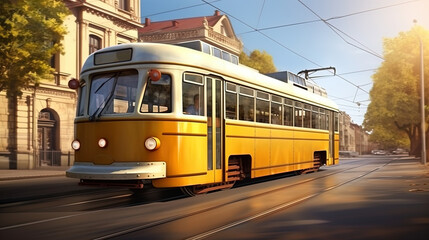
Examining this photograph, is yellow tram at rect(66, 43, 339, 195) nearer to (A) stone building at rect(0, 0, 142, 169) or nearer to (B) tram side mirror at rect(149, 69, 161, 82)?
(B) tram side mirror at rect(149, 69, 161, 82)

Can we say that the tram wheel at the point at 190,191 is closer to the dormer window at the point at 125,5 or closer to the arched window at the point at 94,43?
the arched window at the point at 94,43

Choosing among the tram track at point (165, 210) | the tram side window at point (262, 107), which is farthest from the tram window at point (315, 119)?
the tram track at point (165, 210)

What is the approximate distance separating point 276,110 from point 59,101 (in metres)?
19.1

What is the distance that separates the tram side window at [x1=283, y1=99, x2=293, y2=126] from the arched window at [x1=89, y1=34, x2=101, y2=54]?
20115 mm

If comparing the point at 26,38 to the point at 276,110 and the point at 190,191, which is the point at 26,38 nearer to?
the point at 276,110

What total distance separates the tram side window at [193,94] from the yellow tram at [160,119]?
0.07 ft

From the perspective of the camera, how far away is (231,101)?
36.3 feet

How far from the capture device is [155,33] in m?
48.4

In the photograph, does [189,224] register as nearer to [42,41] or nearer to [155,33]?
[42,41]

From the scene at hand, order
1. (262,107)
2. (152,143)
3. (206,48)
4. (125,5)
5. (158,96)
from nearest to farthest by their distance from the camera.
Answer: (152,143), (158,96), (206,48), (262,107), (125,5)

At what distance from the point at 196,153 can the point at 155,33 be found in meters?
40.3

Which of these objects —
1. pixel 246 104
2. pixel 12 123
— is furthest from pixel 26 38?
pixel 246 104

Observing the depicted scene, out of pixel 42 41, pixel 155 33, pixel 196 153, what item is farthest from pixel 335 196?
pixel 155 33

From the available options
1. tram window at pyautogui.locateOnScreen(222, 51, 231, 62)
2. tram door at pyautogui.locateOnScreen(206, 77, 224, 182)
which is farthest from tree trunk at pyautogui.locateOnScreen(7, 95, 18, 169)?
tram door at pyautogui.locateOnScreen(206, 77, 224, 182)
